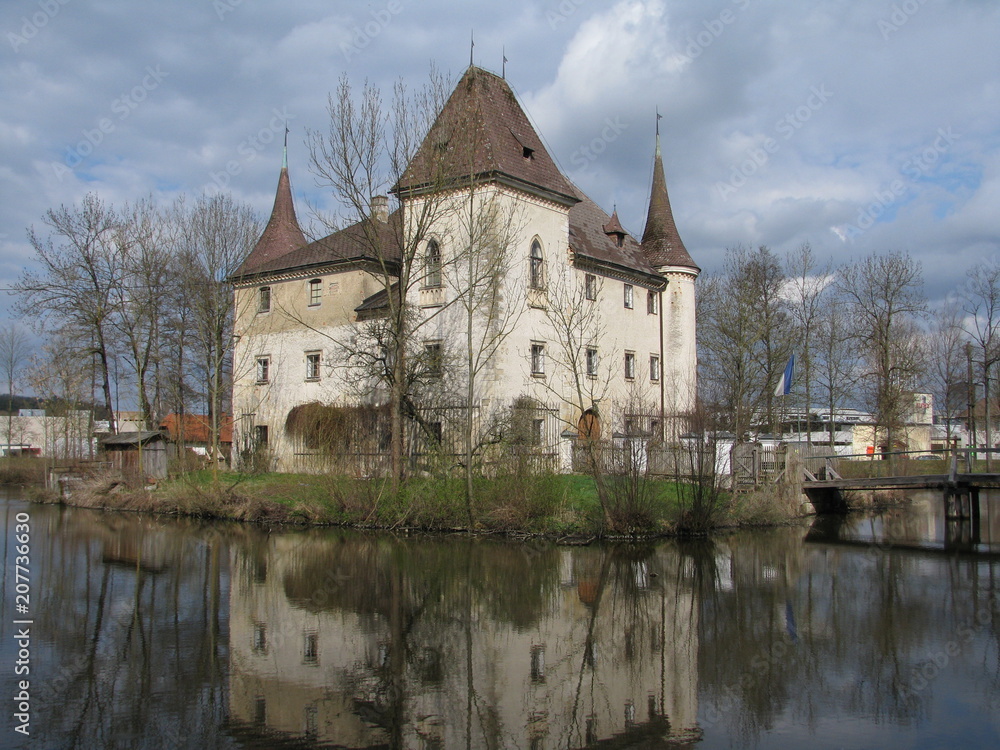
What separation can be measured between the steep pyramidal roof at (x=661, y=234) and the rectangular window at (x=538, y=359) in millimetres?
12139

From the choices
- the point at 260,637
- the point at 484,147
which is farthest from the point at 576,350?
the point at 260,637

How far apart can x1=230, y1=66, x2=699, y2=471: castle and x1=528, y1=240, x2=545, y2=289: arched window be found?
74 millimetres

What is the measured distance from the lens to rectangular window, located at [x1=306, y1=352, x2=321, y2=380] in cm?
3731

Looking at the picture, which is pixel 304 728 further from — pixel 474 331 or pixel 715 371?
pixel 715 371

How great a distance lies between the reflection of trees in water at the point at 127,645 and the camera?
766 centimetres

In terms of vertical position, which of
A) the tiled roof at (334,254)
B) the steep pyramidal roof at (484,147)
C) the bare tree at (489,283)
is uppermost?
the steep pyramidal roof at (484,147)

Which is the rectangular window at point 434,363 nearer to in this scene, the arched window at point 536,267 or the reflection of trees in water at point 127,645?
the arched window at point 536,267

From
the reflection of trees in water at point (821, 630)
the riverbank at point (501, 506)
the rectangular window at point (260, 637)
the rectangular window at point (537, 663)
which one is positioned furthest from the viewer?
the riverbank at point (501, 506)

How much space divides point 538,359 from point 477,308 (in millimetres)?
3842

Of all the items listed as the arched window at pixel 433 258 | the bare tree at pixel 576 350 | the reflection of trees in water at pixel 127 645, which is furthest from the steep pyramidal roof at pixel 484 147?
the reflection of trees in water at pixel 127 645

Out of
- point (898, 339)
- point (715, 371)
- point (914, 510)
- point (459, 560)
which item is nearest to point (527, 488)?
point (459, 560)

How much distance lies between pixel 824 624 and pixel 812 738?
4.89 metres

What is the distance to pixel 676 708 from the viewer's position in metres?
8.43

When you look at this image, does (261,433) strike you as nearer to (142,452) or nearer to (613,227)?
(142,452)
